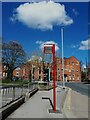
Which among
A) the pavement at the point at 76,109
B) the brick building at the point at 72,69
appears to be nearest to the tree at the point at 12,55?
the pavement at the point at 76,109

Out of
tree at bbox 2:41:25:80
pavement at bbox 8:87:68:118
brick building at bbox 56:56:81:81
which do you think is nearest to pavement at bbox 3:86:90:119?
pavement at bbox 8:87:68:118

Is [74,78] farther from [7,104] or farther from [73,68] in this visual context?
[7,104]

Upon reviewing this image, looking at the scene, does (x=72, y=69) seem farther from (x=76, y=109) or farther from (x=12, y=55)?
(x=76, y=109)

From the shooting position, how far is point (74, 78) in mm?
138375

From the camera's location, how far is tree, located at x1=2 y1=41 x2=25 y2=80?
232ft

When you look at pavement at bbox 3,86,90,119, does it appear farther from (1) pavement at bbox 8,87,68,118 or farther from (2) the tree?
(2) the tree

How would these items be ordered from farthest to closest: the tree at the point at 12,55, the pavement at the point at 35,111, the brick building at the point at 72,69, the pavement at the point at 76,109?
the brick building at the point at 72,69 → the tree at the point at 12,55 → the pavement at the point at 76,109 → the pavement at the point at 35,111

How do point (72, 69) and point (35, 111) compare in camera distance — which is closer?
point (35, 111)

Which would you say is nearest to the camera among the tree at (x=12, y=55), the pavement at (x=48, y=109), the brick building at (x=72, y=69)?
the pavement at (x=48, y=109)

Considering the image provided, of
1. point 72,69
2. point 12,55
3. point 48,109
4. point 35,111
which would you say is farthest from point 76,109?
point 72,69

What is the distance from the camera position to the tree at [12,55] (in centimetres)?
7078

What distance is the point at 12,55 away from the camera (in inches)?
2815

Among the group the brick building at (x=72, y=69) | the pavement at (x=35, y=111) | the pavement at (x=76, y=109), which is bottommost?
the pavement at (x=76, y=109)

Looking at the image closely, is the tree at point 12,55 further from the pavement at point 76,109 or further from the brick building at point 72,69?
the brick building at point 72,69
